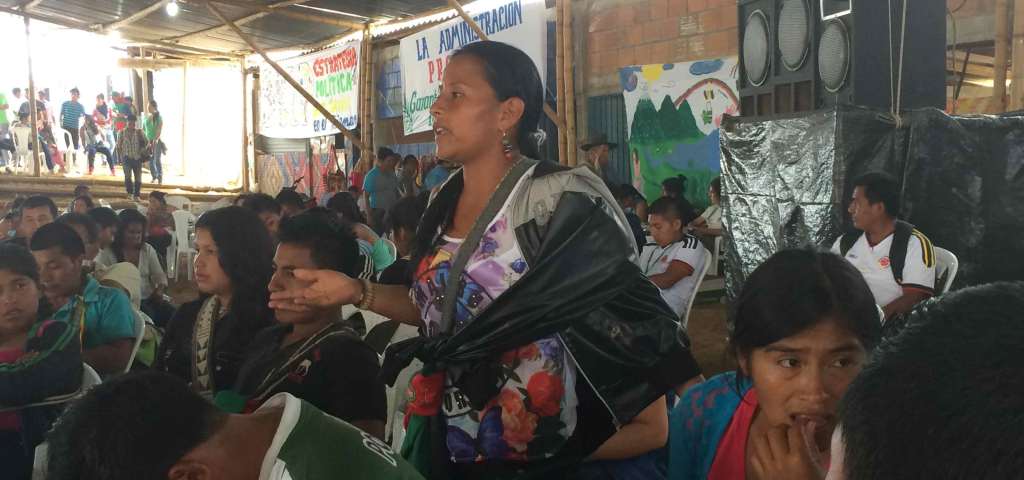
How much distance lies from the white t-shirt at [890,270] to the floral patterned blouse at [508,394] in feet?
8.08

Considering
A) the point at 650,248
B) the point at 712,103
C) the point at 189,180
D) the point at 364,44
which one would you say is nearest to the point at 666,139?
the point at 712,103

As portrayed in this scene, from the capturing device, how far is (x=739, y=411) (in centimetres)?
164

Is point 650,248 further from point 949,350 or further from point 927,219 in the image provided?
point 949,350

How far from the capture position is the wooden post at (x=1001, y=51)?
5957mm

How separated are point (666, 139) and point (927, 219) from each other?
453cm

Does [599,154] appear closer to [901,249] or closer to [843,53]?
[843,53]

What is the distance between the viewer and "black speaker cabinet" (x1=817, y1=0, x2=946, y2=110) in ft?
14.0

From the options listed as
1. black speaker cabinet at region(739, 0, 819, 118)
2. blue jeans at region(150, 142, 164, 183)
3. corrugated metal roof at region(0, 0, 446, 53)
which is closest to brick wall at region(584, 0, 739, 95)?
corrugated metal roof at region(0, 0, 446, 53)

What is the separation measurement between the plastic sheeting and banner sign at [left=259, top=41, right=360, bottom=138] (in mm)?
8757

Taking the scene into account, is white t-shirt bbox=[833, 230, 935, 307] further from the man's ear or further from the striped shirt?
the striped shirt

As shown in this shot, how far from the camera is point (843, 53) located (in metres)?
4.33

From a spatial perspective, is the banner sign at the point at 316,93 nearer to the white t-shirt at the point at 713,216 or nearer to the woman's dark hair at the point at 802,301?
the white t-shirt at the point at 713,216

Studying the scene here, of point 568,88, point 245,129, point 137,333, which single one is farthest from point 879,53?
point 245,129

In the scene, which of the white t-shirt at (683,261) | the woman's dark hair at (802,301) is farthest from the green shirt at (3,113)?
the woman's dark hair at (802,301)
